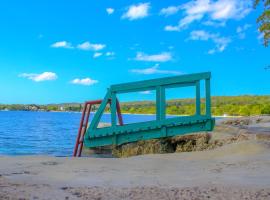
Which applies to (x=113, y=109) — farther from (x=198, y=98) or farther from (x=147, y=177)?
(x=147, y=177)

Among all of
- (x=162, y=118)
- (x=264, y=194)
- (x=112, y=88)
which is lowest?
(x=264, y=194)

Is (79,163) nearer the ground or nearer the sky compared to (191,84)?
nearer the ground

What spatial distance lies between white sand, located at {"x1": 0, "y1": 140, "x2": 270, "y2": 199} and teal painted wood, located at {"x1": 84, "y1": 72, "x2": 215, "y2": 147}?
2596mm

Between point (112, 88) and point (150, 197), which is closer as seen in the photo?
point (150, 197)

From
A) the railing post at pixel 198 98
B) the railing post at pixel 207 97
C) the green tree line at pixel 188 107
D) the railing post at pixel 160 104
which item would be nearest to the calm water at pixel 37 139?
the green tree line at pixel 188 107

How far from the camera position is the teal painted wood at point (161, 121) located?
48.3 ft

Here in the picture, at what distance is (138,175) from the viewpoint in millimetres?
8539

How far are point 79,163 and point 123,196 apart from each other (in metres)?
4.17

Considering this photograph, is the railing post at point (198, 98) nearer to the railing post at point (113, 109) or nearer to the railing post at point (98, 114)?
the railing post at point (113, 109)

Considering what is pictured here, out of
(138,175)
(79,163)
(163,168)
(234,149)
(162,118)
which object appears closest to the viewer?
(138,175)

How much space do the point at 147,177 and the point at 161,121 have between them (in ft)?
21.6

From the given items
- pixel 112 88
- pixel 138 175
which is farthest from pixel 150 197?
pixel 112 88

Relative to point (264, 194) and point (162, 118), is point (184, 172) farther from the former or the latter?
point (162, 118)

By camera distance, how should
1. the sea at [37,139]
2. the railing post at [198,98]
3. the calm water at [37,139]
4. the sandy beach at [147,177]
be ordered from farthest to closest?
1. the calm water at [37,139]
2. the sea at [37,139]
3. the railing post at [198,98]
4. the sandy beach at [147,177]
